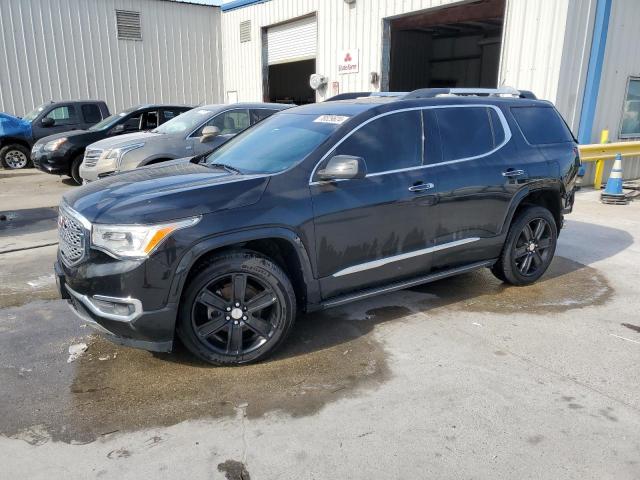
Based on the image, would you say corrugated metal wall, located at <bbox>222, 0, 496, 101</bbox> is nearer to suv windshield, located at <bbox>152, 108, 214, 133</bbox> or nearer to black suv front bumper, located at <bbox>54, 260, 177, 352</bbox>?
suv windshield, located at <bbox>152, 108, 214, 133</bbox>

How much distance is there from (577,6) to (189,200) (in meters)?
8.97

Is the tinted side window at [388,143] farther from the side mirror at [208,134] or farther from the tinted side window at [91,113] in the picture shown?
the tinted side window at [91,113]

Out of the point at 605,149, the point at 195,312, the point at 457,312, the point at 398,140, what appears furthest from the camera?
the point at 605,149

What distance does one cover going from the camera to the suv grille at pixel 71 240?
327 cm

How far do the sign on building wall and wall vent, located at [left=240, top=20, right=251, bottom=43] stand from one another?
206 inches

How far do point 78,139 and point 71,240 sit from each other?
8.28 m

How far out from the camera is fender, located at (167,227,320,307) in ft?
10.4

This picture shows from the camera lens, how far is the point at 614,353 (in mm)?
3811

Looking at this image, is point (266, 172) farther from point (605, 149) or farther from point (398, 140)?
point (605, 149)

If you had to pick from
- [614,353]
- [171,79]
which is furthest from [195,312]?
[171,79]

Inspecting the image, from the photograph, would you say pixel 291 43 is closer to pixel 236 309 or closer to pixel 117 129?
pixel 117 129

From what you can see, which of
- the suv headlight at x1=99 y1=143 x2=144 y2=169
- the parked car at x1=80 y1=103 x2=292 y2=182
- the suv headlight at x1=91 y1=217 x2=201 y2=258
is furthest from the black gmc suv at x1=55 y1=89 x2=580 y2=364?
the suv headlight at x1=99 y1=143 x2=144 y2=169

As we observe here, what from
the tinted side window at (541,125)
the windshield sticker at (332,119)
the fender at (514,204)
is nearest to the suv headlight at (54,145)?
the windshield sticker at (332,119)

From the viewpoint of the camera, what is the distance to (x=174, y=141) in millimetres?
8266
